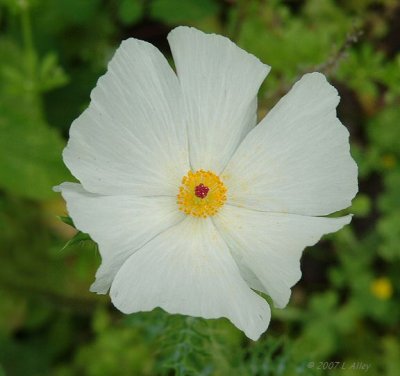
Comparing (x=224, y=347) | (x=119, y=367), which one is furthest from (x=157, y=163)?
(x=119, y=367)

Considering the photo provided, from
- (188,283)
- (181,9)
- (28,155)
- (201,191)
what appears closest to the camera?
(188,283)

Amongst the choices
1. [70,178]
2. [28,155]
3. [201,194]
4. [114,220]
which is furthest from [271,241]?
[28,155]

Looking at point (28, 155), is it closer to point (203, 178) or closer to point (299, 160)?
Result: point (203, 178)

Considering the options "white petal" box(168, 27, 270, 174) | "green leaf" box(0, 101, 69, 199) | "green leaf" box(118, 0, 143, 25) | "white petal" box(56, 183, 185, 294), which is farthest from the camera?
"green leaf" box(118, 0, 143, 25)

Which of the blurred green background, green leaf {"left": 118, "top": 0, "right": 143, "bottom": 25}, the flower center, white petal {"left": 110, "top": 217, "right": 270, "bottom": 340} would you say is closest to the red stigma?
the flower center

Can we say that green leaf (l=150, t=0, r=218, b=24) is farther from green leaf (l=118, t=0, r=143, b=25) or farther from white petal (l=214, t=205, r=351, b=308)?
white petal (l=214, t=205, r=351, b=308)

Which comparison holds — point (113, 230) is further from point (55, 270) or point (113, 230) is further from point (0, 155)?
point (55, 270)
